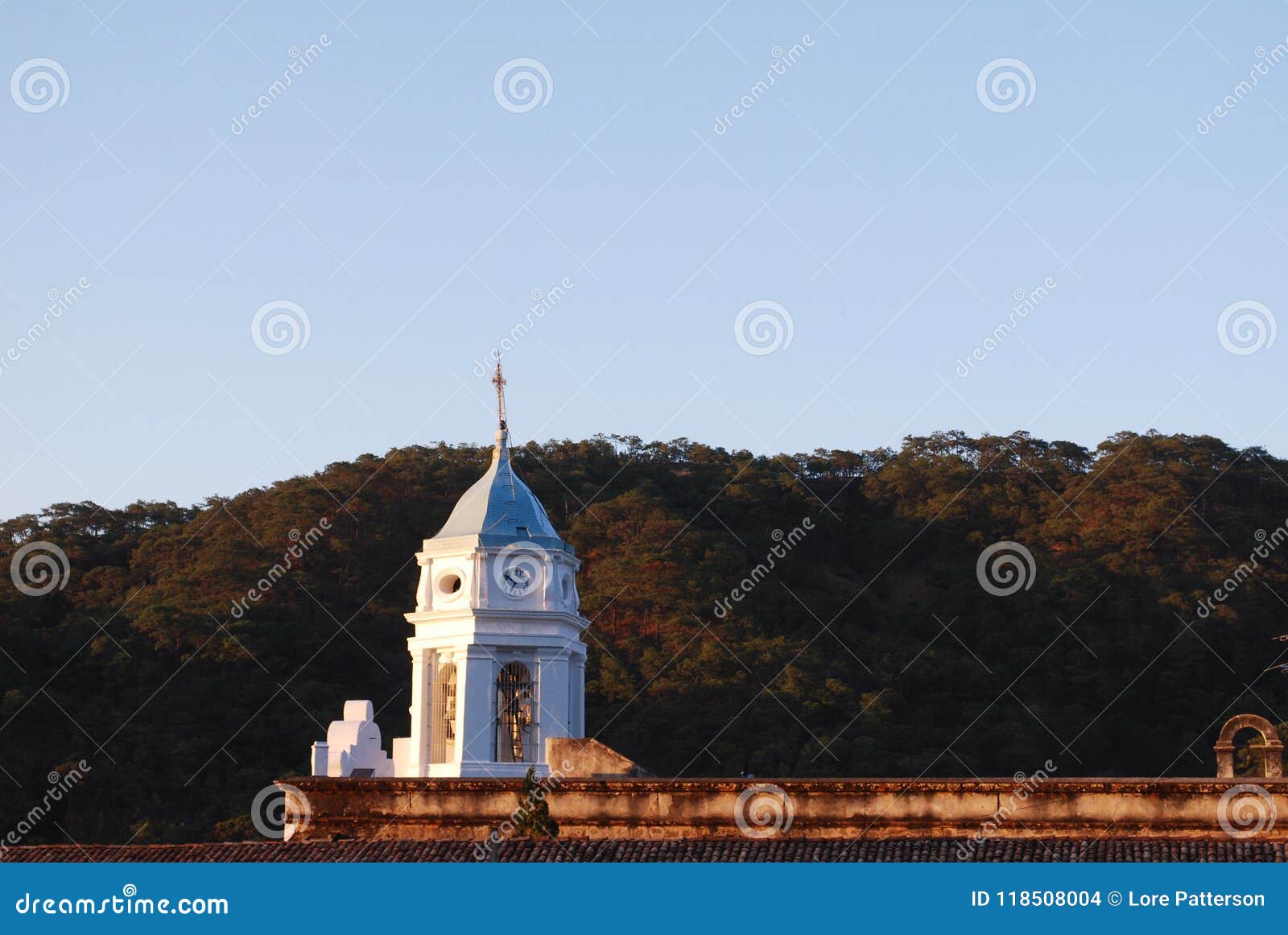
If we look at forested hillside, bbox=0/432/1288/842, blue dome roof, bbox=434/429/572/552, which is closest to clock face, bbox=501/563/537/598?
blue dome roof, bbox=434/429/572/552

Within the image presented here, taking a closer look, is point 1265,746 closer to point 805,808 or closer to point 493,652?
point 805,808

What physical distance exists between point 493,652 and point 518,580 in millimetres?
1170

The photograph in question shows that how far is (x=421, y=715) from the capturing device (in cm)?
3112

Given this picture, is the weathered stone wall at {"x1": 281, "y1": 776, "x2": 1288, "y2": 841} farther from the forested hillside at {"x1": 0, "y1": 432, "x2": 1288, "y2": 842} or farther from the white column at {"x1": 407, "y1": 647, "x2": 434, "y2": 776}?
the forested hillside at {"x1": 0, "y1": 432, "x2": 1288, "y2": 842}

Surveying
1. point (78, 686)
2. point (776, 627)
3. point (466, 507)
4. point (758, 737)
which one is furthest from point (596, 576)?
point (466, 507)

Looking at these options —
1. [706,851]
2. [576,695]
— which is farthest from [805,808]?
[576,695]

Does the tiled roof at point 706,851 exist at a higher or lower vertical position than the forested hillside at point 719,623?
lower

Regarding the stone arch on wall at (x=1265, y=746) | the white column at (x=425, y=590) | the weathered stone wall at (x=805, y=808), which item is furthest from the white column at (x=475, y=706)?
the stone arch on wall at (x=1265, y=746)

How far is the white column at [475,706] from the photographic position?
30344mm

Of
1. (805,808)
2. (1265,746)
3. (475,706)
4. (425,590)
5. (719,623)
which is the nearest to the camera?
(805,808)

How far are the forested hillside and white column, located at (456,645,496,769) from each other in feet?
61.5

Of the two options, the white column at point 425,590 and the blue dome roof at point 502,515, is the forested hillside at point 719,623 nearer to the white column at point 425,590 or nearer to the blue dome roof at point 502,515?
the white column at point 425,590

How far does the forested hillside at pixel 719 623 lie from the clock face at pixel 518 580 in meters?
19.5

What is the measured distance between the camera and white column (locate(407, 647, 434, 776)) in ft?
101
